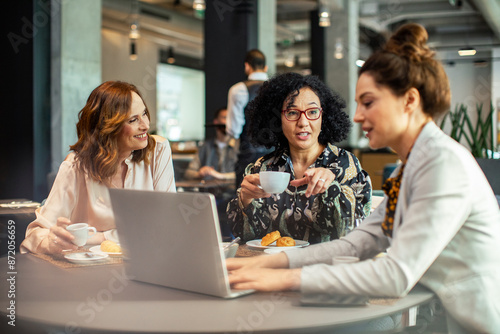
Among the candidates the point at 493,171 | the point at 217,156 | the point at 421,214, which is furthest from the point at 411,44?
the point at 217,156

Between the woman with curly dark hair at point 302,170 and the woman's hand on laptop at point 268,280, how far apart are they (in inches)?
26.2

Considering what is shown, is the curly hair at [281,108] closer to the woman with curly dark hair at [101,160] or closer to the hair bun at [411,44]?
the woman with curly dark hair at [101,160]

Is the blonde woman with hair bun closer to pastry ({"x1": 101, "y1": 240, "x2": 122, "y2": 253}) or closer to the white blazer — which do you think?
the white blazer

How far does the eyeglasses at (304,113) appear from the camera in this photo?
2258mm

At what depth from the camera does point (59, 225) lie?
1710 millimetres

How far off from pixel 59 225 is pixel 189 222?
0.71 metres

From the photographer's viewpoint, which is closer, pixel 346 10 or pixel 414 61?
pixel 414 61

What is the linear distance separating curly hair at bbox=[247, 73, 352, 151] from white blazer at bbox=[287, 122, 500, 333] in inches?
43.4

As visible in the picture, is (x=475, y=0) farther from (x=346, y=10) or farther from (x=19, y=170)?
(x=19, y=170)

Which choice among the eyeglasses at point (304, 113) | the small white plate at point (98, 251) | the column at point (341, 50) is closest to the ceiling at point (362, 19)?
the column at point (341, 50)

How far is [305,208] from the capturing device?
212cm

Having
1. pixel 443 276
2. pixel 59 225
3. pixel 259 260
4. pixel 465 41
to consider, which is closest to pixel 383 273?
pixel 443 276

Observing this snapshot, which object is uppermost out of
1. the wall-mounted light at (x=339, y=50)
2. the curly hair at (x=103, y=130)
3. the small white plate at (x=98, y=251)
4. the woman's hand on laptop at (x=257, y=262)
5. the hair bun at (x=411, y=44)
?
the wall-mounted light at (x=339, y=50)

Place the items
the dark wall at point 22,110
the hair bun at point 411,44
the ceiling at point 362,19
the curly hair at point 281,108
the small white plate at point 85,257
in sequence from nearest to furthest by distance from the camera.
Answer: the hair bun at point 411,44 < the small white plate at point 85,257 < the curly hair at point 281,108 < the dark wall at point 22,110 < the ceiling at point 362,19
